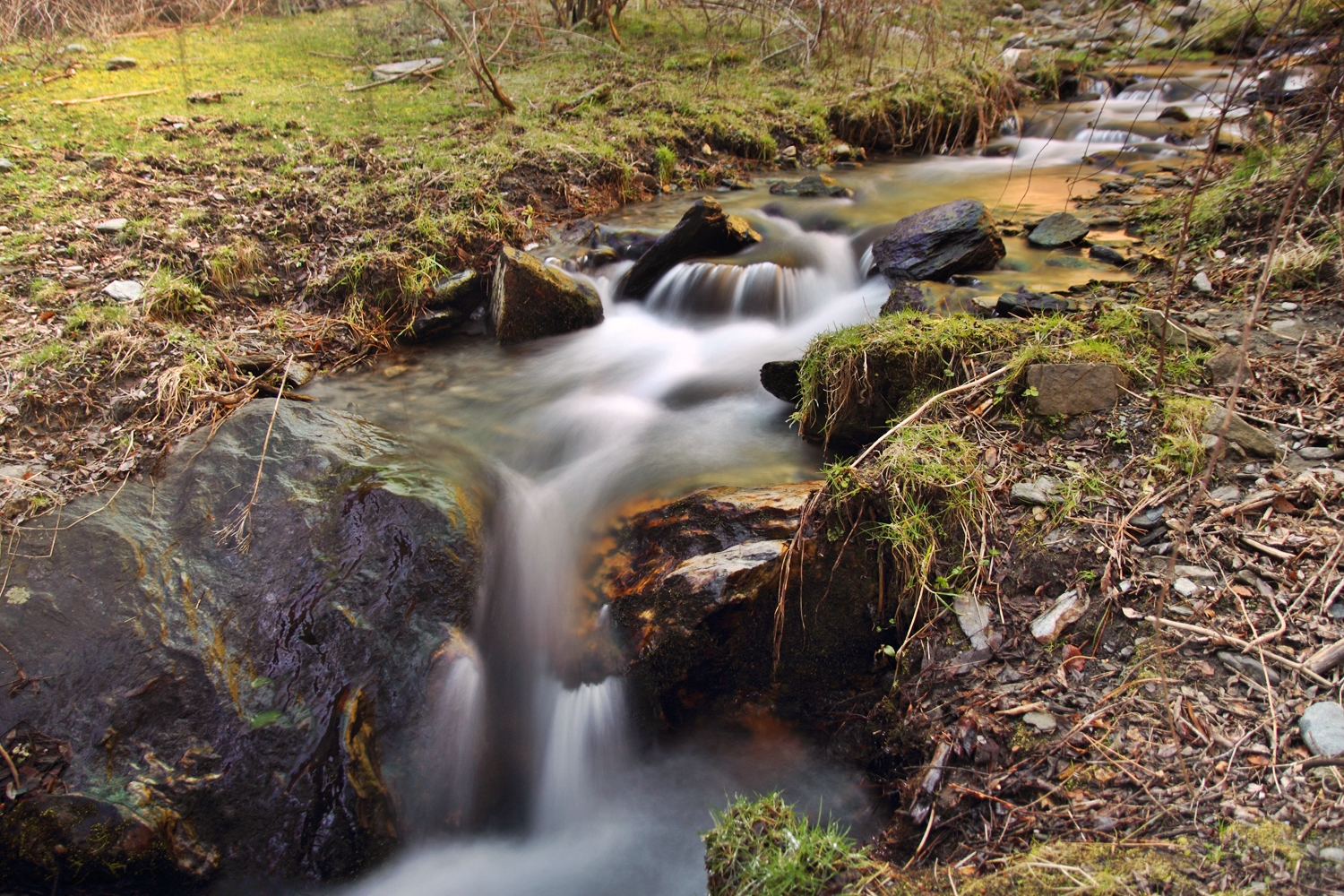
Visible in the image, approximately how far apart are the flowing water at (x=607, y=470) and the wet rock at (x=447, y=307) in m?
0.18

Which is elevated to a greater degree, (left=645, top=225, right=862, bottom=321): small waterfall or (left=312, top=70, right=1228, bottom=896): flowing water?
(left=645, top=225, right=862, bottom=321): small waterfall

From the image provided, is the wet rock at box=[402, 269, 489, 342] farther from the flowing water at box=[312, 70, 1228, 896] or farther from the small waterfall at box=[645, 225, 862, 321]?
the small waterfall at box=[645, 225, 862, 321]

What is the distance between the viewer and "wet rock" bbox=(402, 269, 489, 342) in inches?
209

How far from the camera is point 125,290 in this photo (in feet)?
14.6

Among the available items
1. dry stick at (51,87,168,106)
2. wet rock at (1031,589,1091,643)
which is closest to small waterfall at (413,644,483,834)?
wet rock at (1031,589,1091,643)

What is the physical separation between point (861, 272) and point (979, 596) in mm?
3674

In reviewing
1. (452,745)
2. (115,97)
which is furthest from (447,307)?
(115,97)

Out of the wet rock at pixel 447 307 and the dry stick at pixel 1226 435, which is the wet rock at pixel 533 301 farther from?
the dry stick at pixel 1226 435

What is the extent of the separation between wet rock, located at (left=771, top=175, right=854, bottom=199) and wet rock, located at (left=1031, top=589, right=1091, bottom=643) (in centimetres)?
542

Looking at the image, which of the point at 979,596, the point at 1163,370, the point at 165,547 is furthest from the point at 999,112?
the point at 165,547

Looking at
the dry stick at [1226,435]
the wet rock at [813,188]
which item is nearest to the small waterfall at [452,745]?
the dry stick at [1226,435]

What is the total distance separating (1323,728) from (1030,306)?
8.71ft

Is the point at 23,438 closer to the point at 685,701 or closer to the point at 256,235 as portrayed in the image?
the point at 256,235

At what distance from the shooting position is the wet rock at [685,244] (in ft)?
18.8
